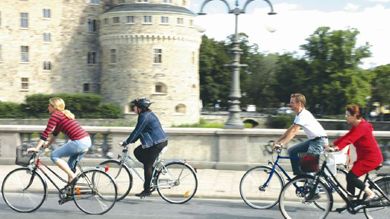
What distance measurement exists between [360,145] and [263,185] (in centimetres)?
176

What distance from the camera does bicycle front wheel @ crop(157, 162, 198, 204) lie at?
30.1 ft

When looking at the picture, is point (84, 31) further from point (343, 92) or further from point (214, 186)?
point (214, 186)

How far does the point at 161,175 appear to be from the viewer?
9234mm

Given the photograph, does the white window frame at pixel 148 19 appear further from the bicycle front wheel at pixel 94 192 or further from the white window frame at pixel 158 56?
the bicycle front wheel at pixel 94 192

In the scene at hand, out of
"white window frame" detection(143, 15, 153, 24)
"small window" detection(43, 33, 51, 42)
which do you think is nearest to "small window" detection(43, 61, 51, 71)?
"small window" detection(43, 33, 51, 42)

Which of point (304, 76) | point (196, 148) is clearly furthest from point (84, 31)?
point (196, 148)

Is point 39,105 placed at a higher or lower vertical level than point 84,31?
lower

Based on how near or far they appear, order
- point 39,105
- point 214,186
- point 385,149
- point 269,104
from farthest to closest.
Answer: point 269,104 → point 39,105 → point 385,149 → point 214,186

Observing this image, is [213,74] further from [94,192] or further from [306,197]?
[306,197]

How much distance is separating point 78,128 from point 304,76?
60.2 metres

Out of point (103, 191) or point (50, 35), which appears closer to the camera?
point (103, 191)

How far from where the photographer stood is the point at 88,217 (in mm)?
8195

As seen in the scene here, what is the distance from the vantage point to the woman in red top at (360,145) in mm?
7355

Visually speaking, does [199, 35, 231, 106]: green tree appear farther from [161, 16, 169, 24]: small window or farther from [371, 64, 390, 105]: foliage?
[371, 64, 390, 105]: foliage
